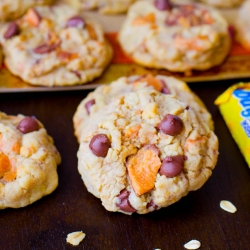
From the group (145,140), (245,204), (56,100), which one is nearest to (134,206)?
(145,140)

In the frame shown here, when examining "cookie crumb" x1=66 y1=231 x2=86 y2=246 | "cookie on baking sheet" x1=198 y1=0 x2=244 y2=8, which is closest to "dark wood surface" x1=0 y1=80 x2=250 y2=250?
"cookie crumb" x1=66 y1=231 x2=86 y2=246

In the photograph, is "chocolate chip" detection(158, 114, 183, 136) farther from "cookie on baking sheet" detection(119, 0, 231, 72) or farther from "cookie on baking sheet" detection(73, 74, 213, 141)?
"cookie on baking sheet" detection(119, 0, 231, 72)

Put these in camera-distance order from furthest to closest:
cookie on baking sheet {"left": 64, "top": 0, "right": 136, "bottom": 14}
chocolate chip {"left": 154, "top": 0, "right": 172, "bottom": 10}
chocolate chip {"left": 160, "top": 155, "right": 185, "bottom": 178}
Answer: cookie on baking sheet {"left": 64, "top": 0, "right": 136, "bottom": 14} → chocolate chip {"left": 154, "top": 0, "right": 172, "bottom": 10} → chocolate chip {"left": 160, "top": 155, "right": 185, "bottom": 178}

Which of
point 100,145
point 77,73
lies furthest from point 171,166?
point 77,73

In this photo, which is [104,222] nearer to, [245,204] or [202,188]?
[202,188]

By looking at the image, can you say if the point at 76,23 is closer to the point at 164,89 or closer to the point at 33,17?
the point at 33,17
